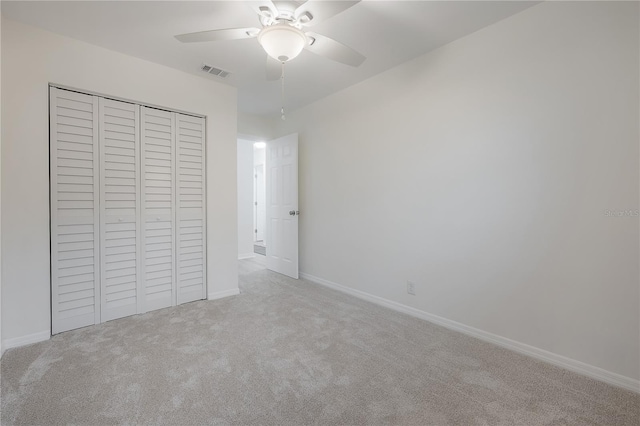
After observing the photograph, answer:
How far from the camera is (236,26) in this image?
2.22 meters

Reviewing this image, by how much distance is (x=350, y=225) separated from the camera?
349 cm

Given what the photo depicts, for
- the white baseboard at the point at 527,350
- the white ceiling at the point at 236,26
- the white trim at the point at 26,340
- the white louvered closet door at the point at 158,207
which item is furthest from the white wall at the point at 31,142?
the white baseboard at the point at 527,350

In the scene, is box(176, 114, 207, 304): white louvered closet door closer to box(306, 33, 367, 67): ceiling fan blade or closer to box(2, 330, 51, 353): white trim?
box(2, 330, 51, 353): white trim

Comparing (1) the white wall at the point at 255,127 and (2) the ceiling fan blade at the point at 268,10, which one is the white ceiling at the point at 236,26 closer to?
(2) the ceiling fan blade at the point at 268,10

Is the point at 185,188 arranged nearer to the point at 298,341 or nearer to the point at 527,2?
the point at 298,341

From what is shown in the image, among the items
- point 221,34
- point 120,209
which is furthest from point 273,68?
point 120,209

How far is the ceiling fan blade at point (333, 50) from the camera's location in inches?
71.2

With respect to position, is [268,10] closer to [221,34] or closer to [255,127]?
[221,34]

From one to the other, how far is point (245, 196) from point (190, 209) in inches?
111

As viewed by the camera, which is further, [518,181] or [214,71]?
[214,71]

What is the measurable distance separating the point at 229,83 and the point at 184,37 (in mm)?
1576

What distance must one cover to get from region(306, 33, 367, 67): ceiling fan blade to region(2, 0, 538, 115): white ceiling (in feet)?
1.23

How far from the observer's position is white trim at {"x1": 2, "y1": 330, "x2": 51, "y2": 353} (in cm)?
214

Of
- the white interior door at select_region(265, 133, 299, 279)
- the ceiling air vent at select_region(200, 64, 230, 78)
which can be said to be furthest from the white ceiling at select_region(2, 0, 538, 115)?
the white interior door at select_region(265, 133, 299, 279)
